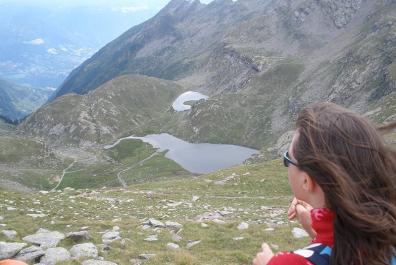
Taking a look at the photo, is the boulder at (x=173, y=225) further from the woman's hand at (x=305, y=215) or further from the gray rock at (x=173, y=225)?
the woman's hand at (x=305, y=215)

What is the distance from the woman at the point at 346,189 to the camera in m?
3.81

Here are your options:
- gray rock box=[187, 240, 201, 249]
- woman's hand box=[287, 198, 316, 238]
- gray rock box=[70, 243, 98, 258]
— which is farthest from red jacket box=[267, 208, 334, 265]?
gray rock box=[187, 240, 201, 249]

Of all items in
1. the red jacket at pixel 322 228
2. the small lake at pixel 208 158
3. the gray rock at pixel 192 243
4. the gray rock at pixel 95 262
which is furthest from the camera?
the small lake at pixel 208 158

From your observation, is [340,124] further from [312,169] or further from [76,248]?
[76,248]

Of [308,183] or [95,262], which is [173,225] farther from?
[308,183]

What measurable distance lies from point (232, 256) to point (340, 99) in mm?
170788

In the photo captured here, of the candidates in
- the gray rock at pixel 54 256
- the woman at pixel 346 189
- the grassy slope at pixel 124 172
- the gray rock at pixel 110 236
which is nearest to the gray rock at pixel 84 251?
the gray rock at pixel 54 256

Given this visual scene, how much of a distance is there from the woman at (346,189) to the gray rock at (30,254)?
12.5m

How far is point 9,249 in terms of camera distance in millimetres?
15492

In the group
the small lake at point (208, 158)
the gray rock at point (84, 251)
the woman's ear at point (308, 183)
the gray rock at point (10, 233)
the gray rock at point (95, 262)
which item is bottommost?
the small lake at point (208, 158)

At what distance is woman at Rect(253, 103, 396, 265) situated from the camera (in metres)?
3.81

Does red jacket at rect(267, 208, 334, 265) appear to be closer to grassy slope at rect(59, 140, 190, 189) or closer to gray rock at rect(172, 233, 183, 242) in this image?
gray rock at rect(172, 233, 183, 242)

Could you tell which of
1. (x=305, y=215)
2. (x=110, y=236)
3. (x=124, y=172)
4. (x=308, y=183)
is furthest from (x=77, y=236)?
(x=124, y=172)

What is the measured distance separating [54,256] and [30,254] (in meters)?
0.93
